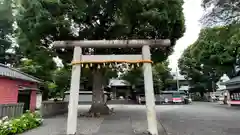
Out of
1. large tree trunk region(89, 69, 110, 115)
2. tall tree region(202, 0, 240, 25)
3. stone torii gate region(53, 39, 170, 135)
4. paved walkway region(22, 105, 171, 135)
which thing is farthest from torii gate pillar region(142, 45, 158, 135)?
large tree trunk region(89, 69, 110, 115)

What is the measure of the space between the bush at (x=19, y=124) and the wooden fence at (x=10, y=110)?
0.58m

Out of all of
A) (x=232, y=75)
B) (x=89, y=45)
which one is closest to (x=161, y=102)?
(x=232, y=75)

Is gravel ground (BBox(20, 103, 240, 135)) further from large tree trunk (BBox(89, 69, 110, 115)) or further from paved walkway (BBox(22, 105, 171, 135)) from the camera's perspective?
large tree trunk (BBox(89, 69, 110, 115))

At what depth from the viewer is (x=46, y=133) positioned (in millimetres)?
6613

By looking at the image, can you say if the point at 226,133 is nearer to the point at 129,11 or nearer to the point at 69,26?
the point at 129,11

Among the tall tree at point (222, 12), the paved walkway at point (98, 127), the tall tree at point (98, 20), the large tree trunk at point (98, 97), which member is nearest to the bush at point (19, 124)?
the paved walkway at point (98, 127)

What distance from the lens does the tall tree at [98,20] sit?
9.34 m

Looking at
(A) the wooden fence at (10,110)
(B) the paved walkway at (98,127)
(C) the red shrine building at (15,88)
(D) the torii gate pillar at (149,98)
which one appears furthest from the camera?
(C) the red shrine building at (15,88)

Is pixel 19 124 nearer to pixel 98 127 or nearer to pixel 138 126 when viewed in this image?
pixel 98 127

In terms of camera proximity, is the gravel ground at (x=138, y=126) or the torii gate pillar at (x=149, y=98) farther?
the gravel ground at (x=138, y=126)

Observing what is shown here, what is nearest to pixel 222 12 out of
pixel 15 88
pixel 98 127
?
pixel 98 127

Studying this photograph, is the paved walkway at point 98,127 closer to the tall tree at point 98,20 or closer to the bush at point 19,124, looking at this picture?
the bush at point 19,124

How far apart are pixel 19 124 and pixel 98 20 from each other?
25.2 ft

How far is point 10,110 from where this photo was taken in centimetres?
743
